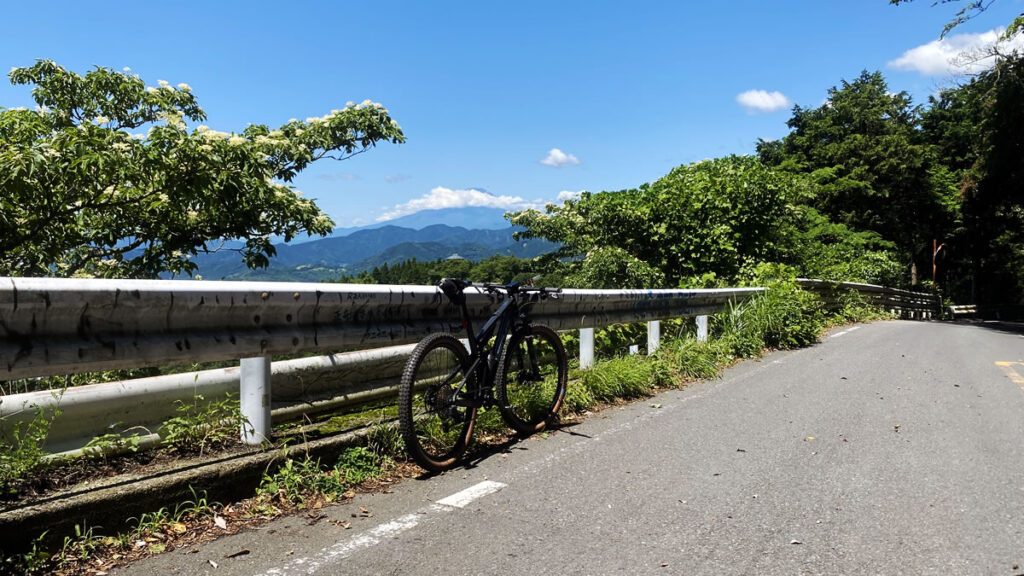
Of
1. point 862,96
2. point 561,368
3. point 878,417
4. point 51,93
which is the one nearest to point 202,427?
point 561,368

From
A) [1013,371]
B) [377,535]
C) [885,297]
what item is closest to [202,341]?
[377,535]

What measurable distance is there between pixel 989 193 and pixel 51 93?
30.1m

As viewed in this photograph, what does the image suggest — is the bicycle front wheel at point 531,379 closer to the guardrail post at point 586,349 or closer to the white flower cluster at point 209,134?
the guardrail post at point 586,349

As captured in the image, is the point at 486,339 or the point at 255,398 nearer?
the point at 255,398

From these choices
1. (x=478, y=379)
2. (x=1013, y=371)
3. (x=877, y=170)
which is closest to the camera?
(x=478, y=379)

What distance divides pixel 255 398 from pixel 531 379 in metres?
2.28

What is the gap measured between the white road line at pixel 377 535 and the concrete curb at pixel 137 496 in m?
0.71

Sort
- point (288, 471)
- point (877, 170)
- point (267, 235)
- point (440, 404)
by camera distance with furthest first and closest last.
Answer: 1. point (877, 170)
2. point (267, 235)
3. point (440, 404)
4. point (288, 471)

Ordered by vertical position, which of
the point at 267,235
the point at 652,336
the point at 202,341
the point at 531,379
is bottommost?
the point at 531,379

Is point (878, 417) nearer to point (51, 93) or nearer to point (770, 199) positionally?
point (770, 199)

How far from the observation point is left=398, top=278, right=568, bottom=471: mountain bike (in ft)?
12.6

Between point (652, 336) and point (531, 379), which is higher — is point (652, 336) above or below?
above

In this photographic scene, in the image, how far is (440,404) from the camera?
13.1 ft

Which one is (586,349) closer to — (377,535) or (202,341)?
(377,535)
